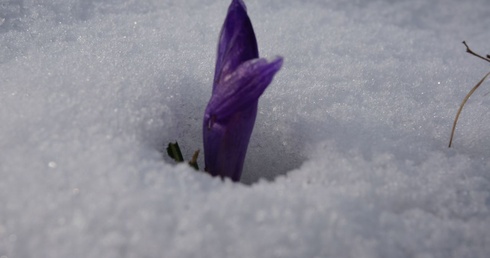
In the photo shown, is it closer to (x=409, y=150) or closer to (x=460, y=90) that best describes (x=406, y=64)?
(x=460, y=90)

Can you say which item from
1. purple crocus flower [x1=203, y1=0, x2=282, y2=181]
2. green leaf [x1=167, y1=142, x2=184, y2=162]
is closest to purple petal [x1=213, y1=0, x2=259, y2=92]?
purple crocus flower [x1=203, y1=0, x2=282, y2=181]

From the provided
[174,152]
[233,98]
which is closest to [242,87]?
[233,98]

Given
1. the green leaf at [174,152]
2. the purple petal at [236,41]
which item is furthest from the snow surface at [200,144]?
the purple petal at [236,41]

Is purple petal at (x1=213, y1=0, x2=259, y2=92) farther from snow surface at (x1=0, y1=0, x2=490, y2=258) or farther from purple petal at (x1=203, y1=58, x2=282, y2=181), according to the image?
snow surface at (x1=0, y1=0, x2=490, y2=258)

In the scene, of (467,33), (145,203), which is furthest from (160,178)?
(467,33)

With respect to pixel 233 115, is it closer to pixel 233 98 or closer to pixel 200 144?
pixel 233 98

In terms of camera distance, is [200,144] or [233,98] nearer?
[233,98]
